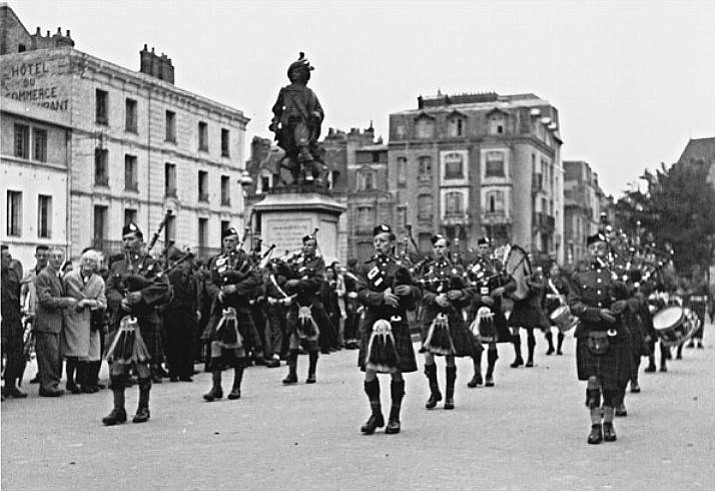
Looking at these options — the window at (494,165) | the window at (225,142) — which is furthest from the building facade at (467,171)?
the window at (225,142)

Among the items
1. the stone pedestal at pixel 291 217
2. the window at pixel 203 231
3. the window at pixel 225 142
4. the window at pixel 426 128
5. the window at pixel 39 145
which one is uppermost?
the window at pixel 426 128

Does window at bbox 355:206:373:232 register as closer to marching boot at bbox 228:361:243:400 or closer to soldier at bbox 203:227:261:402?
soldier at bbox 203:227:261:402

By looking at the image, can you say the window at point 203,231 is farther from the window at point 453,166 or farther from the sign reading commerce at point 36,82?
the window at point 453,166

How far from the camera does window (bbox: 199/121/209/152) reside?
58312 mm

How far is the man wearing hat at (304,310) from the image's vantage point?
15.4 meters

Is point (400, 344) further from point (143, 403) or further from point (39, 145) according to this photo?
point (39, 145)

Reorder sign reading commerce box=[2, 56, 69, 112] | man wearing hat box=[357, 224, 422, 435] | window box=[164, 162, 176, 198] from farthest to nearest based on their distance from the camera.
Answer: window box=[164, 162, 176, 198] < sign reading commerce box=[2, 56, 69, 112] < man wearing hat box=[357, 224, 422, 435]

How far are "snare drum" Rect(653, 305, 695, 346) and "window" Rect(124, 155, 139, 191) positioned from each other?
3834 centimetres

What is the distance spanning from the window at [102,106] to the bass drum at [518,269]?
34339 millimetres

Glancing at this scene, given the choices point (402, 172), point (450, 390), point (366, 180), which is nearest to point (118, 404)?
point (450, 390)

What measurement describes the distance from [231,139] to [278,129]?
39.3 metres

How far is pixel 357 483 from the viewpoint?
320 inches

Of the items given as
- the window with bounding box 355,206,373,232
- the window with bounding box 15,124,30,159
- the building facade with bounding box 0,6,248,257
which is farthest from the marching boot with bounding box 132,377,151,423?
the window with bounding box 355,206,373,232

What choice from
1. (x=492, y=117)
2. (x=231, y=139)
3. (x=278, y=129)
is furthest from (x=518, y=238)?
(x=278, y=129)
